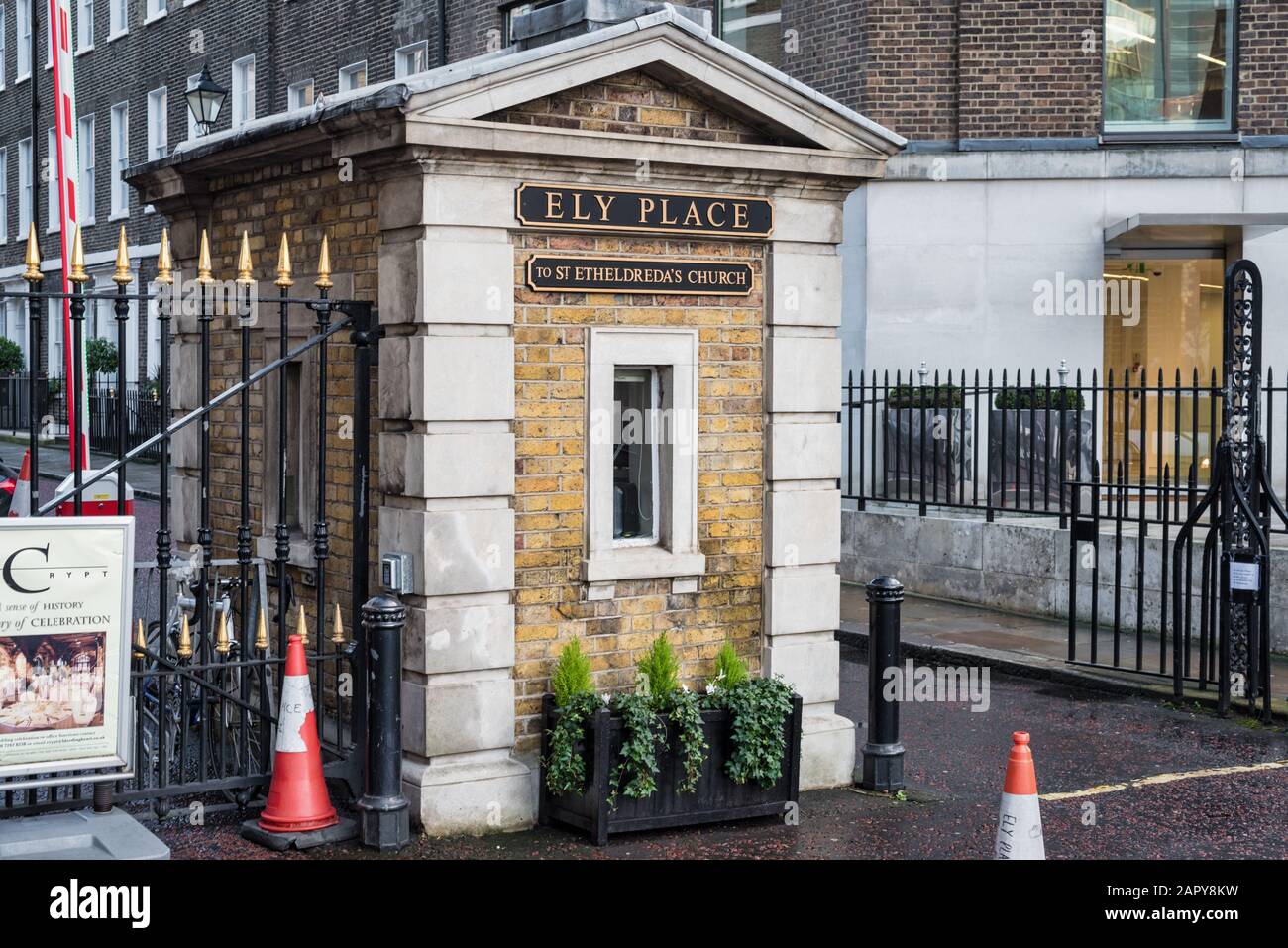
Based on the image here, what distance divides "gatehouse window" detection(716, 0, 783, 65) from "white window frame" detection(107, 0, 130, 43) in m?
18.9

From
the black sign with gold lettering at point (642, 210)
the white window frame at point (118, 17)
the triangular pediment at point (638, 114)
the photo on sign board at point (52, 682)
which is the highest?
the white window frame at point (118, 17)

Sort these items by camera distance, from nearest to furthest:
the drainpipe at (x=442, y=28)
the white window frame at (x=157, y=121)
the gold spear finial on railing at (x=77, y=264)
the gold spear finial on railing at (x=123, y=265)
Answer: the gold spear finial on railing at (x=123, y=265) < the gold spear finial on railing at (x=77, y=264) < the drainpipe at (x=442, y=28) < the white window frame at (x=157, y=121)

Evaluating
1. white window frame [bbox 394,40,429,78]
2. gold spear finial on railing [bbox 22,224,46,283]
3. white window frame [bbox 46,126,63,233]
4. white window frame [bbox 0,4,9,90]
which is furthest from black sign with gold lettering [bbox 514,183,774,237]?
white window frame [bbox 0,4,9,90]

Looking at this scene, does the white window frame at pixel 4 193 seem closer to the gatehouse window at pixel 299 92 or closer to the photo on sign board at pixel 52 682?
the gatehouse window at pixel 299 92

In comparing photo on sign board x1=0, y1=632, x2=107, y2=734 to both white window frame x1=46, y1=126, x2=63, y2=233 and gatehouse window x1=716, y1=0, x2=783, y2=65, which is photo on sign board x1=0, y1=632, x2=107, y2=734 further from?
white window frame x1=46, y1=126, x2=63, y2=233

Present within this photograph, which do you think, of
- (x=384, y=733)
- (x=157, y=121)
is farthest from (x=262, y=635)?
(x=157, y=121)

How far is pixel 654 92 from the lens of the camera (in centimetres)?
817

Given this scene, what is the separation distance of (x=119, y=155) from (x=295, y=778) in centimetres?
3058

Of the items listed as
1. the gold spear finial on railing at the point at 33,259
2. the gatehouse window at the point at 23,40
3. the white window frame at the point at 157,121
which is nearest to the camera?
the gold spear finial on railing at the point at 33,259

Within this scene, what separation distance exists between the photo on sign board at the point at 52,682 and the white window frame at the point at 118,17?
3089 centimetres

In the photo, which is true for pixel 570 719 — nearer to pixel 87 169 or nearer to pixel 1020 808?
pixel 1020 808

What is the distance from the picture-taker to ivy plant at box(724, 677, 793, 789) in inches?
304

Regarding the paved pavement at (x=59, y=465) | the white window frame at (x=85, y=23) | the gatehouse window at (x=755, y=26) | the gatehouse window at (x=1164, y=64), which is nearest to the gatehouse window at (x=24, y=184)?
the white window frame at (x=85, y=23)

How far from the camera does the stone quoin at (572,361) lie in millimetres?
7480
